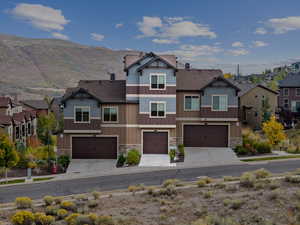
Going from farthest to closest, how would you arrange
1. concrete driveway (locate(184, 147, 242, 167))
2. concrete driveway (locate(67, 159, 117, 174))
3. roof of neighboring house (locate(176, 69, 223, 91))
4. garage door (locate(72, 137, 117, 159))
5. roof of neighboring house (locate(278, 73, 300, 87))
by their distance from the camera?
roof of neighboring house (locate(278, 73, 300, 87)) → roof of neighboring house (locate(176, 69, 223, 91)) → garage door (locate(72, 137, 117, 159)) → concrete driveway (locate(184, 147, 242, 167)) → concrete driveway (locate(67, 159, 117, 174))

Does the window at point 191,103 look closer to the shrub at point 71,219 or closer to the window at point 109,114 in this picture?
the window at point 109,114

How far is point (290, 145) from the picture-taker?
1310 inches

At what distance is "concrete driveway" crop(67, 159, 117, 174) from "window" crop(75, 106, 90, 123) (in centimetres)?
381

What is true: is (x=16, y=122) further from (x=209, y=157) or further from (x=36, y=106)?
(x=36, y=106)

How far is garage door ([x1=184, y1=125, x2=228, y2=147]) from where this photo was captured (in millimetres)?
31812

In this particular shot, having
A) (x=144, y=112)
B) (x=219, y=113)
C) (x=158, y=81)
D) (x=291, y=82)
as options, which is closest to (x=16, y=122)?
(x=144, y=112)

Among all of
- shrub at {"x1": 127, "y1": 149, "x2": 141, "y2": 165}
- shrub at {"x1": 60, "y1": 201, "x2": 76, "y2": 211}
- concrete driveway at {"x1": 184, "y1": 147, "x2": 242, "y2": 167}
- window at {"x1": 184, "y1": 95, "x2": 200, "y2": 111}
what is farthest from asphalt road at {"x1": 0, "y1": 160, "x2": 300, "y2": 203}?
window at {"x1": 184, "y1": 95, "x2": 200, "y2": 111}

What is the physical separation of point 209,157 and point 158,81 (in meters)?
8.48

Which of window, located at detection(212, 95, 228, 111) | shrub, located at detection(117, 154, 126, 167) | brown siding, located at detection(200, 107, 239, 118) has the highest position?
window, located at detection(212, 95, 228, 111)

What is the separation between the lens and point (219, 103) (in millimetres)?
31094

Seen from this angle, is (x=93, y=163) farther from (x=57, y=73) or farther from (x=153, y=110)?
(x=57, y=73)

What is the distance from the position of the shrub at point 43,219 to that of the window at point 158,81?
17.6 m

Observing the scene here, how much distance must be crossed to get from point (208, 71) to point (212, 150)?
885 cm

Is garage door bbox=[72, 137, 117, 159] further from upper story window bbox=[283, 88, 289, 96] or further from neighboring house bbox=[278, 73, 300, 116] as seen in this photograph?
upper story window bbox=[283, 88, 289, 96]
